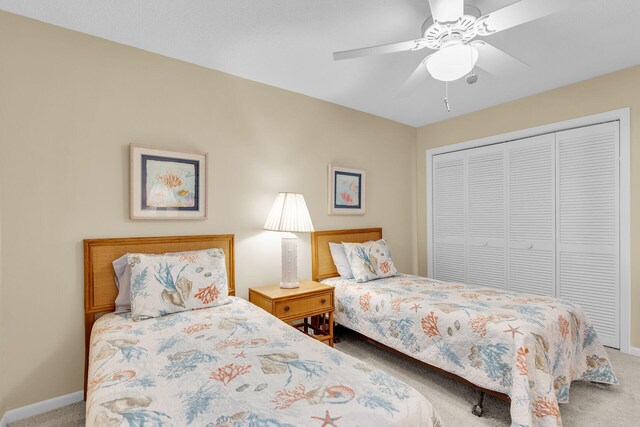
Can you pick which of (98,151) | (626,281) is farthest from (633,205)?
(98,151)

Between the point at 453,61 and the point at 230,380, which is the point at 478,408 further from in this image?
the point at 453,61

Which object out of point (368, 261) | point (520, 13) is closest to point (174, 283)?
point (368, 261)

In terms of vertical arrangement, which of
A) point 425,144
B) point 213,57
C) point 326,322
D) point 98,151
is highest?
point 213,57

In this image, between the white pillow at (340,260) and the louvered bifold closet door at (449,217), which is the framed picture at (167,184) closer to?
the white pillow at (340,260)

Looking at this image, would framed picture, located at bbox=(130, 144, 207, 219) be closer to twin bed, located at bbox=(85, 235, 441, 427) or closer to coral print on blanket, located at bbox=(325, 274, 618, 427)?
twin bed, located at bbox=(85, 235, 441, 427)

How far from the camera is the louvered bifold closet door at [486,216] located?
361 cm

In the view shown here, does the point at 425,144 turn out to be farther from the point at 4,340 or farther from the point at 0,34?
the point at 4,340

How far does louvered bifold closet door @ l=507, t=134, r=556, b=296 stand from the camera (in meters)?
3.24

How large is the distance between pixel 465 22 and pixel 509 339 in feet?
5.70

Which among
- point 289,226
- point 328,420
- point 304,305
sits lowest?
point 304,305

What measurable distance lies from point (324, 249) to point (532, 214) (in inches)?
85.7

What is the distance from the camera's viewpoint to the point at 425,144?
4.30 m

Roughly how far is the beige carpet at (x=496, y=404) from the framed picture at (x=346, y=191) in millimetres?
1595

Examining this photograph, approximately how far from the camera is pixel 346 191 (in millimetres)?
3584
